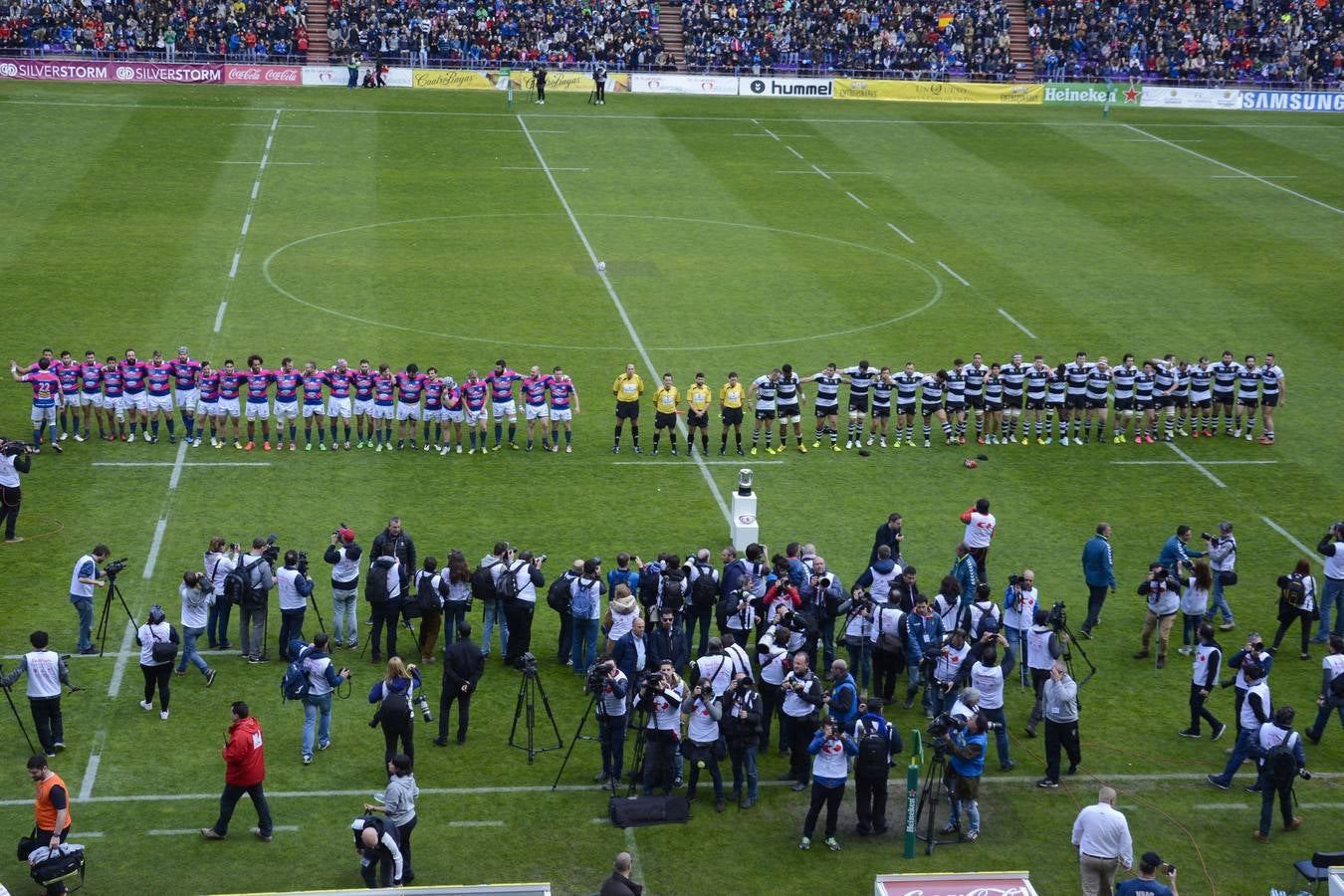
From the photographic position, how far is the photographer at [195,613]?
68.0ft

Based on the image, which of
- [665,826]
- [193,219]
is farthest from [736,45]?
[665,826]

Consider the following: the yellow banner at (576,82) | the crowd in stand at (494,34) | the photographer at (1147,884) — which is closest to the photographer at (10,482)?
the photographer at (1147,884)

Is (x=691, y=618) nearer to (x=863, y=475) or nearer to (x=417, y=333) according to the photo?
(x=863, y=475)

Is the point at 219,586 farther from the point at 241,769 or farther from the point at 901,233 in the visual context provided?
the point at 901,233

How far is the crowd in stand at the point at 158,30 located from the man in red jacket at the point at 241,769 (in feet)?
166

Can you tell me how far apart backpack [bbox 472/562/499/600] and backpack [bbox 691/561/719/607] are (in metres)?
2.64

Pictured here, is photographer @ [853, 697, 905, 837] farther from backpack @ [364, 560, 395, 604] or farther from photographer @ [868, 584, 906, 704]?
backpack @ [364, 560, 395, 604]

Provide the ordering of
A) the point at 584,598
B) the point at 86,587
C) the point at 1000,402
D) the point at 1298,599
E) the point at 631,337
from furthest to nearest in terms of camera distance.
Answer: the point at 631,337 → the point at 1000,402 → the point at 1298,599 → the point at 584,598 → the point at 86,587

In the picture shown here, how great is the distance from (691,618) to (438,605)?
135 inches

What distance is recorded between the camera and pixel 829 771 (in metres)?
17.7

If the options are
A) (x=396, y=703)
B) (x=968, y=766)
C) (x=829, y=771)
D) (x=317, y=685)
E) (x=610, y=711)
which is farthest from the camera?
(x=317, y=685)

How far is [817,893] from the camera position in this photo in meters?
17.1

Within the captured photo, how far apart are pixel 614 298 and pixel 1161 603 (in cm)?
1933

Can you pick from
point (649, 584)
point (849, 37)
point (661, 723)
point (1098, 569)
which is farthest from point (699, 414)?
point (849, 37)
